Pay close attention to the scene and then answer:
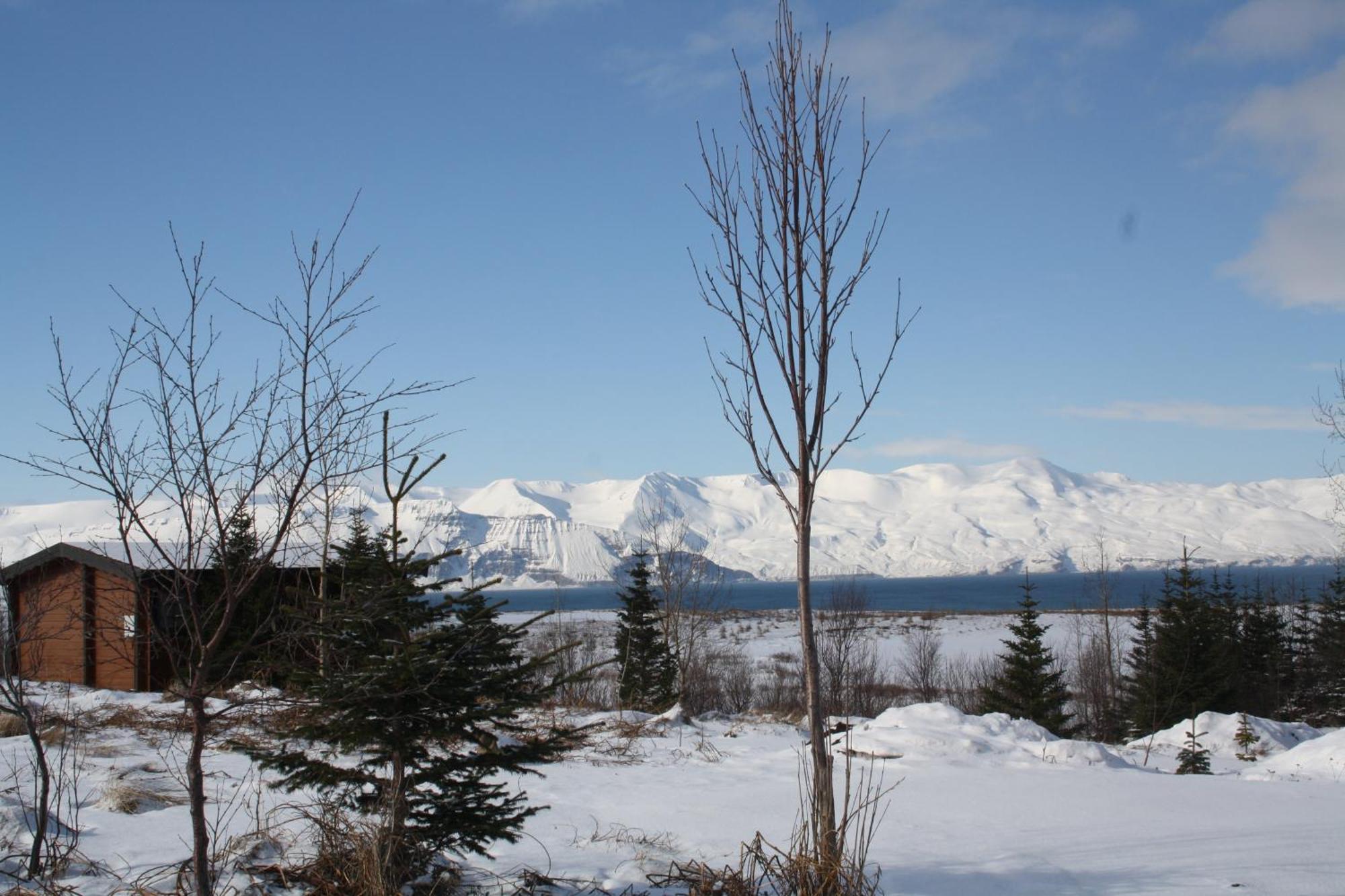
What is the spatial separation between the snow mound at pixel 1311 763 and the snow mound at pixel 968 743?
237cm

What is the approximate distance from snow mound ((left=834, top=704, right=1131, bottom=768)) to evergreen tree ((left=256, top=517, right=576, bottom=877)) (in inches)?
231

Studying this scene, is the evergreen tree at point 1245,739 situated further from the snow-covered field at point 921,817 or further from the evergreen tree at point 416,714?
the evergreen tree at point 416,714

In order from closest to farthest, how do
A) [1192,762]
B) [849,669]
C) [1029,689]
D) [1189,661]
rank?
[1192,762] < [1029,689] < [849,669] < [1189,661]

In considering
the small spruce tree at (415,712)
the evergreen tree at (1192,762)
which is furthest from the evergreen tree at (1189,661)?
the small spruce tree at (415,712)

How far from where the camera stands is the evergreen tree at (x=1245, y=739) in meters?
19.2

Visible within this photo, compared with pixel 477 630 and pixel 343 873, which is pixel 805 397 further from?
pixel 343 873

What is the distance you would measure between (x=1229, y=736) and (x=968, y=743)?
15158mm

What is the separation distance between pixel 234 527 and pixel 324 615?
2.16ft

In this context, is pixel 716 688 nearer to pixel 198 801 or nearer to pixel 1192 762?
pixel 1192 762

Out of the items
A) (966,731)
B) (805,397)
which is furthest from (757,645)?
(805,397)

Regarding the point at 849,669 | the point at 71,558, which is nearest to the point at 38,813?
the point at 71,558

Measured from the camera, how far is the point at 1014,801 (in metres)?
7.26

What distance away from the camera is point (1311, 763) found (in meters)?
12.5

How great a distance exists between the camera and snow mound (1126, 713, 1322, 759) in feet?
65.9
